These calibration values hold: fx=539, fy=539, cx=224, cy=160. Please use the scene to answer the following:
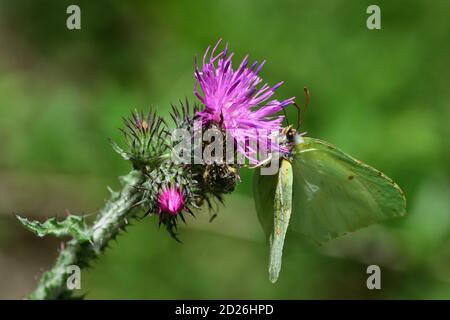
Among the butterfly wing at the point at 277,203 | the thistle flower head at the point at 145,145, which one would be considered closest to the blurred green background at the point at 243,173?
the butterfly wing at the point at 277,203

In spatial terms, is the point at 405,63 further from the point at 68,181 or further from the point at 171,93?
the point at 68,181

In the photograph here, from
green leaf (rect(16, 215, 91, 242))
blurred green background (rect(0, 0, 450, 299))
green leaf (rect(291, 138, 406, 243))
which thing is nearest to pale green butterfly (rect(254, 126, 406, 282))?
green leaf (rect(291, 138, 406, 243))

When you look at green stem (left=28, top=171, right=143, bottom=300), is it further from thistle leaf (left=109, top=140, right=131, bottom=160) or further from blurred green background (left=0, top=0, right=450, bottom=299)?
blurred green background (left=0, top=0, right=450, bottom=299)

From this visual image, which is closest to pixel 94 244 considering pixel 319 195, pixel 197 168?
pixel 197 168

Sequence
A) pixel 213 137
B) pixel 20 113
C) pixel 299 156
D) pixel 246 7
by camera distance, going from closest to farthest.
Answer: pixel 213 137, pixel 299 156, pixel 20 113, pixel 246 7

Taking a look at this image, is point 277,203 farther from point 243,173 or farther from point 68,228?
point 243,173
